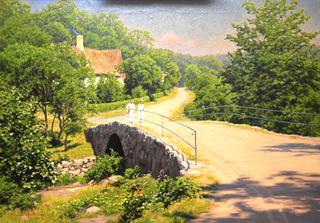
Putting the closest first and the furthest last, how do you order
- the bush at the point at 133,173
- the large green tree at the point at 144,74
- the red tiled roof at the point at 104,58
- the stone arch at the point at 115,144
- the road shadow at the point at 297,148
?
the road shadow at the point at 297,148, the bush at the point at 133,173, the stone arch at the point at 115,144, the large green tree at the point at 144,74, the red tiled roof at the point at 104,58

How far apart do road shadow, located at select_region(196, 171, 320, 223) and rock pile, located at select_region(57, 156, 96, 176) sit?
421 inches

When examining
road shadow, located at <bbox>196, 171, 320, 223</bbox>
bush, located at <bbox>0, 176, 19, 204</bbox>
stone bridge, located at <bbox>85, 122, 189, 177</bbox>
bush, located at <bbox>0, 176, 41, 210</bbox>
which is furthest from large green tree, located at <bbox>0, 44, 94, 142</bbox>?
road shadow, located at <bbox>196, 171, 320, 223</bbox>

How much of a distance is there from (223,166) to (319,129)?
7.72m

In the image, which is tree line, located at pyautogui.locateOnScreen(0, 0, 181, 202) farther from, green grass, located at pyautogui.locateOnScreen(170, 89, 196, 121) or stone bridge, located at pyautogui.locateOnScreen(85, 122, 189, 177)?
stone bridge, located at pyautogui.locateOnScreen(85, 122, 189, 177)

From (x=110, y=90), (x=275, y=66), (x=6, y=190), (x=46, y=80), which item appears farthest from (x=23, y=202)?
(x=110, y=90)

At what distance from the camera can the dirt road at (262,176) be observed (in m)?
4.98

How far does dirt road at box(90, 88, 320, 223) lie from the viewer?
16.3 feet

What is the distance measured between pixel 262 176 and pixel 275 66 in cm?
1184

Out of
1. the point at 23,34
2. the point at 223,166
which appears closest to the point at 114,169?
the point at 223,166

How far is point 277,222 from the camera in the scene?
4605 mm

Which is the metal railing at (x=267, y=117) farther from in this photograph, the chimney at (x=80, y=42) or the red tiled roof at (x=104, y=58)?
the chimney at (x=80, y=42)

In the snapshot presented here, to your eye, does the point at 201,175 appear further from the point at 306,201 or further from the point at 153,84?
the point at 153,84

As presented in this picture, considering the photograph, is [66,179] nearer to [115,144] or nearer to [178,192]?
[115,144]

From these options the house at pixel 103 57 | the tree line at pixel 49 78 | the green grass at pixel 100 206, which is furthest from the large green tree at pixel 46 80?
the green grass at pixel 100 206
